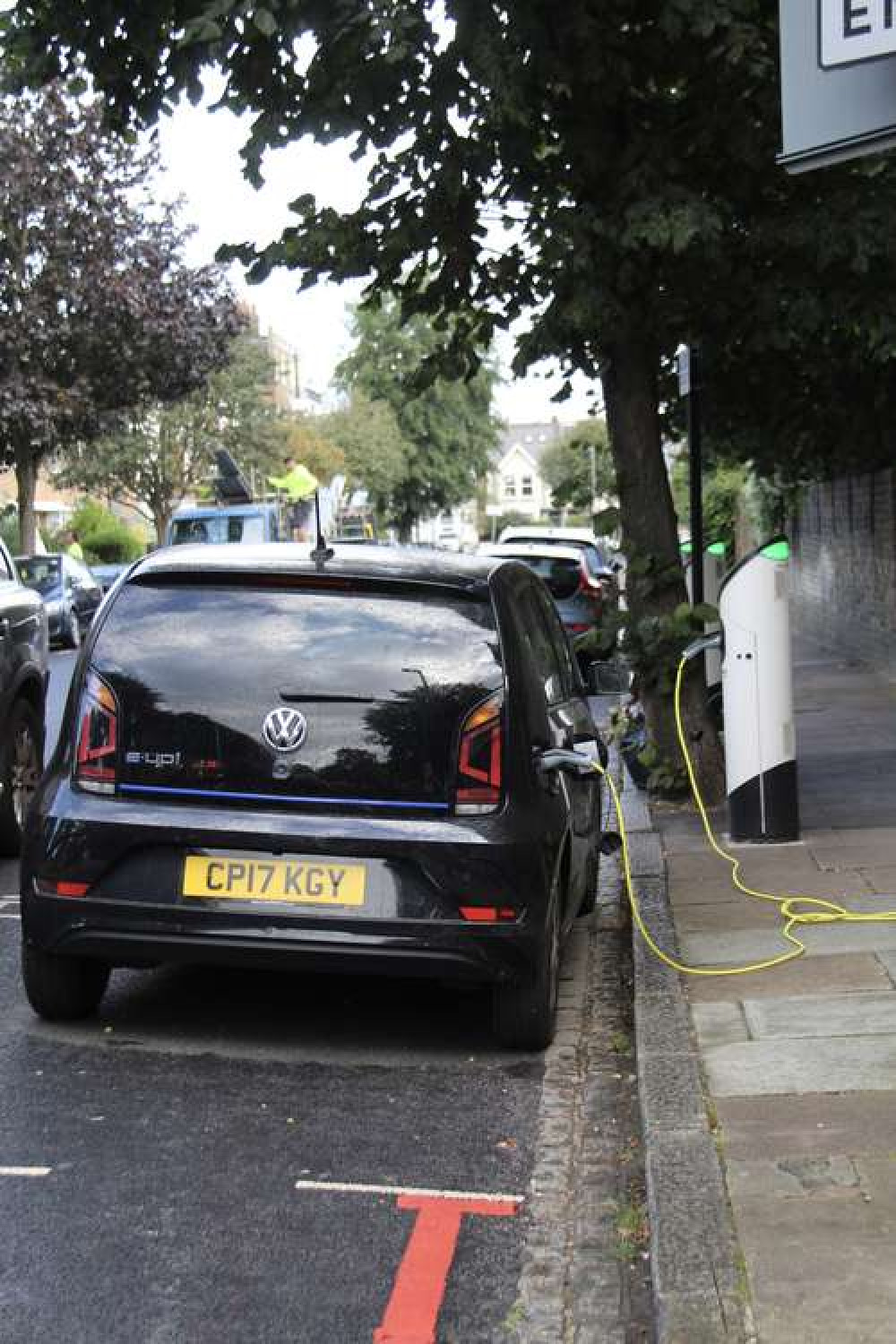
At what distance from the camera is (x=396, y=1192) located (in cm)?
461

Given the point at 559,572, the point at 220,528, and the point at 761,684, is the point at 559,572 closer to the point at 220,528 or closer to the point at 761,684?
the point at 761,684

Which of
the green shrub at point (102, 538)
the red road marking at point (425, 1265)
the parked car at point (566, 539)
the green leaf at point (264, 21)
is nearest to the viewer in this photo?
the red road marking at point (425, 1265)

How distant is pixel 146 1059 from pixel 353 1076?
67 cm

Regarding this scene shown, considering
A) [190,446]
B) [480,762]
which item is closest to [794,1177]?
[480,762]

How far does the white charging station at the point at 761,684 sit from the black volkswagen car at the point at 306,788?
299 cm

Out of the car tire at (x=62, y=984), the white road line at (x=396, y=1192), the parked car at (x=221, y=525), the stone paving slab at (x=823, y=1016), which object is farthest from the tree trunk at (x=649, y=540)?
the parked car at (x=221, y=525)

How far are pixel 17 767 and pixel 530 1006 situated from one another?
14.5 ft

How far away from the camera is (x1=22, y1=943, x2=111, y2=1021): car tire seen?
5980 millimetres

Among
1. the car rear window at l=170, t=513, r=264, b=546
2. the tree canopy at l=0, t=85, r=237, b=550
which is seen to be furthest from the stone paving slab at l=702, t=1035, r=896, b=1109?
the tree canopy at l=0, t=85, r=237, b=550

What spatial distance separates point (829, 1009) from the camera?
5871 mm

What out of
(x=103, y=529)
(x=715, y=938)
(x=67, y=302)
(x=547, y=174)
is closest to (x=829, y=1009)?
(x=715, y=938)

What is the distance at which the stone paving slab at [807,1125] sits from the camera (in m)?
4.50

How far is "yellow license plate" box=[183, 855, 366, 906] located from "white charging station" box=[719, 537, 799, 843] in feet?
12.1

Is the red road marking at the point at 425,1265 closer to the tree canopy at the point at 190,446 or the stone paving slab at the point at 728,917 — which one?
the stone paving slab at the point at 728,917
